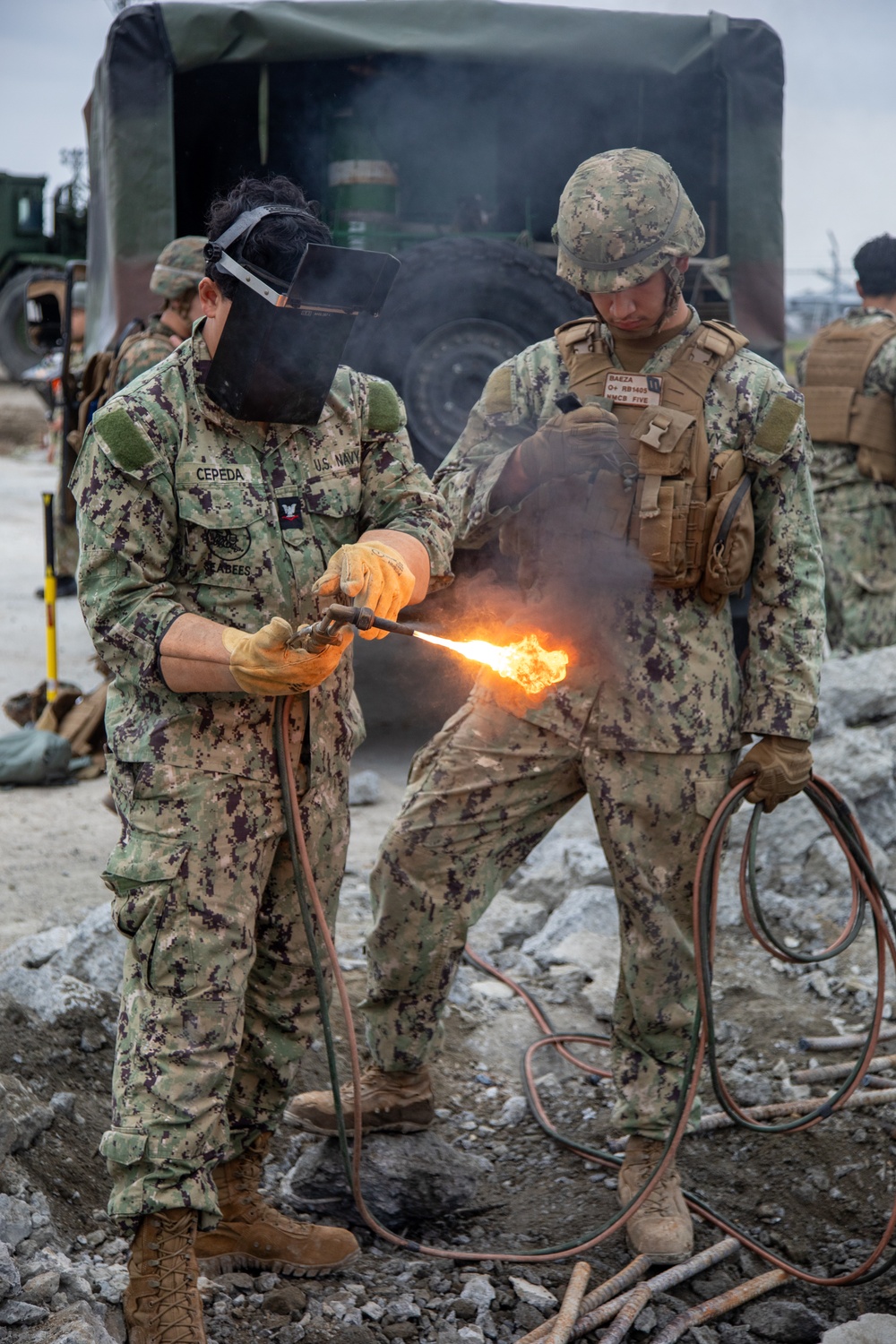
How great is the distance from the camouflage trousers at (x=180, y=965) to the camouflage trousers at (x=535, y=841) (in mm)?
571

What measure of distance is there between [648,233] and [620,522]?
0.59 metres

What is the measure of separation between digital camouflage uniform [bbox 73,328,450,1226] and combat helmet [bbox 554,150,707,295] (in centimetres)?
65

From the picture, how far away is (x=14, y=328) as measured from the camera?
842 inches

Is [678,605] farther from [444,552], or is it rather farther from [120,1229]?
[120,1229]

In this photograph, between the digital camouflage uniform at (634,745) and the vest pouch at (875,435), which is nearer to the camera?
the digital camouflage uniform at (634,745)

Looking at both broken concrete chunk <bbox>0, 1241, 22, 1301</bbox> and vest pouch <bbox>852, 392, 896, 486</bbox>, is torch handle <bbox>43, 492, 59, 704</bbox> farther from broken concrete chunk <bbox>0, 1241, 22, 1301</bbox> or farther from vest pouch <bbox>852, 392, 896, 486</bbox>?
Answer: broken concrete chunk <bbox>0, 1241, 22, 1301</bbox>

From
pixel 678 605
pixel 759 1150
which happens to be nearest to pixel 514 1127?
Result: pixel 759 1150

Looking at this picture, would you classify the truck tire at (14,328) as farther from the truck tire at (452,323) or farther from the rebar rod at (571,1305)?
the rebar rod at (571,1305)

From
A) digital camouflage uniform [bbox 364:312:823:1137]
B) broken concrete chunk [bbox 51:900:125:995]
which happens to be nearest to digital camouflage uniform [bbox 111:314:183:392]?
broken concrete chunk [bbox 51:900:125:995]

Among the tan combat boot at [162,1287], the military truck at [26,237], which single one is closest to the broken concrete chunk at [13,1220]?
the tan combat boot at [162,1287]

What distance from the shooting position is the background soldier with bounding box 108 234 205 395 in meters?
4.98

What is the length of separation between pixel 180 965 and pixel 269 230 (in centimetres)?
129

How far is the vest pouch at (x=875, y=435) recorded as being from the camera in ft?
20.3

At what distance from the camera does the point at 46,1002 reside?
11.2 feet
